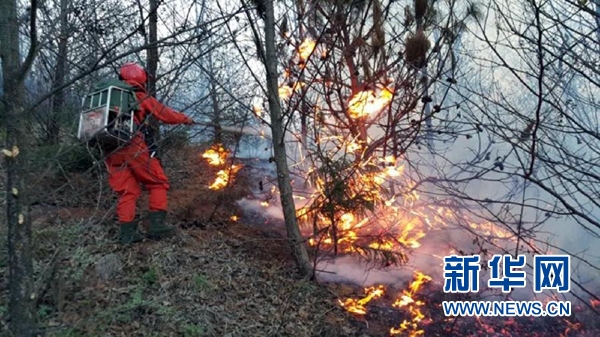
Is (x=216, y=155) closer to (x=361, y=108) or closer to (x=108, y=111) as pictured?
(x=361, y=108)

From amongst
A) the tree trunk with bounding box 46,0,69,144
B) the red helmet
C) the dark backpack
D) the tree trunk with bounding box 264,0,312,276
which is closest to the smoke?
the tree trunk with bounding box 264,0,312,276

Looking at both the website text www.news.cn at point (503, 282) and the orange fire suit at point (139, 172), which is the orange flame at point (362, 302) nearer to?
the website text www.news.cn at point (503, 282)

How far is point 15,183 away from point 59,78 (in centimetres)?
313

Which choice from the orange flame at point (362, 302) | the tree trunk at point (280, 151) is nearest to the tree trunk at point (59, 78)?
the tree trunk at point (280, 151)

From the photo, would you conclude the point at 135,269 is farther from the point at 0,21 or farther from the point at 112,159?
the point at 0,21

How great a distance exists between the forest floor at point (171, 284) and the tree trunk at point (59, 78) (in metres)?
0.83

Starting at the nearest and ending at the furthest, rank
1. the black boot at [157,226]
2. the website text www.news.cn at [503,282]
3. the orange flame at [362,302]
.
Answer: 1. the website text www.news.cn at [503,282]
2. the orange flame at [362,302]
3. the black boot at [157,226]

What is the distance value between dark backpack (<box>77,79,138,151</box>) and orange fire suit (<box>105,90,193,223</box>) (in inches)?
8.7

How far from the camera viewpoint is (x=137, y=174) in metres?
5.34

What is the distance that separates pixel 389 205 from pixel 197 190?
3.59 m

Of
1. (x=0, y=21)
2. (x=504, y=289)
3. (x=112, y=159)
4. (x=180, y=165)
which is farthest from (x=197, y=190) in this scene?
(x=0, y=21)

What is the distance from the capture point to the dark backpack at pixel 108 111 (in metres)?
4.03

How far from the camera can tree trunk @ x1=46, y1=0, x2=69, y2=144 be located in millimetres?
2953

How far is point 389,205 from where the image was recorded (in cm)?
696
